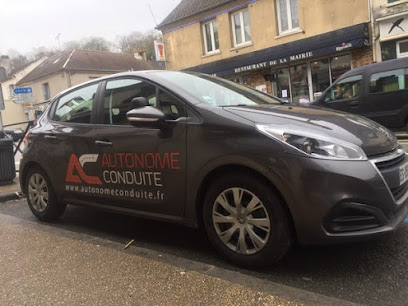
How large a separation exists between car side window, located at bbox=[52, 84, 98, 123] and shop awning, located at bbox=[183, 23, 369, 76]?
12311 millimetres

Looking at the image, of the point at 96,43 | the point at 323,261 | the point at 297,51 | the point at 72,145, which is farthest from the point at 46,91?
the point at 323,261

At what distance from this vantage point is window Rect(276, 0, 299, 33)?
16.6 m

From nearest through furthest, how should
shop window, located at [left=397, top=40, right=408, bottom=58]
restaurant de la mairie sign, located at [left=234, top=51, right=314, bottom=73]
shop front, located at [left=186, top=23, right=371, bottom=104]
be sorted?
1. shop window, located at [left=397, top=40, right=408, bottom=58]
2. shop front, located at [left=186, top=23, right=371, bottom=104]
3. restaurant de la mairie sign, located at [left=234, top=51, right=314, bottom=73]

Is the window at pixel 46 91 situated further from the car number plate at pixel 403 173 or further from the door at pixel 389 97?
the car number plate at pixel 403 173

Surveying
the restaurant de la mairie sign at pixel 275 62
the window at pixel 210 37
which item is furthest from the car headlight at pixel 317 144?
the window at pixel 210 37

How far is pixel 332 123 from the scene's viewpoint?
10.0 ft

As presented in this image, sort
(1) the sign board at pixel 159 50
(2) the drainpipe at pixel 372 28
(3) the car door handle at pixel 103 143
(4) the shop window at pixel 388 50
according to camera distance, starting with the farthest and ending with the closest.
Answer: (1) the sign board at pixel 159 50, (2) the drainpipe at pixel 372 28, (4) the shop window at pixel 388 50, (3) the car door handle at pixel 103 143

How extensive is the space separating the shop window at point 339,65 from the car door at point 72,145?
12951 millimetres

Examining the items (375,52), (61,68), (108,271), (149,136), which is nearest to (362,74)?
(375,52)

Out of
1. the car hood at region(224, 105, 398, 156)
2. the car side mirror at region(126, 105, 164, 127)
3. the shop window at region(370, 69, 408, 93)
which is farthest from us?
the shop window at region(370, 69, 408, 93)

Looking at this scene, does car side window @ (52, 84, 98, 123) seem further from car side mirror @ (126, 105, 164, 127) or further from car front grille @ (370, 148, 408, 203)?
car front grille @ (370, 148, 408, 203)

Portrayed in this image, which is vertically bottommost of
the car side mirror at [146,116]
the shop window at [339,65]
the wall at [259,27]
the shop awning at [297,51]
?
the car side mirror at [146,116]

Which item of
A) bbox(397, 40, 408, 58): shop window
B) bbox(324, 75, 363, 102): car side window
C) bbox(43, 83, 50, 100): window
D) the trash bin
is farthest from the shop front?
bbox(43, 83, 50, 100): window

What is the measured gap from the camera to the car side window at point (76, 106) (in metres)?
4.21
